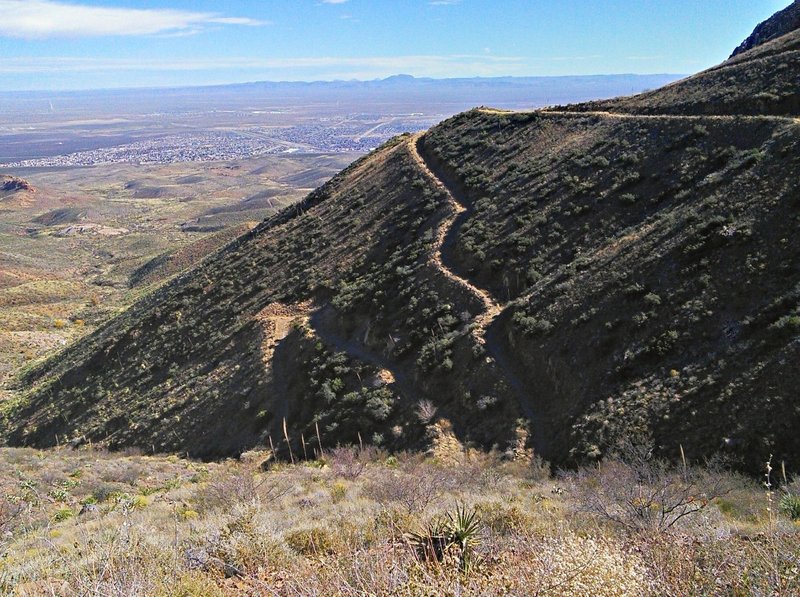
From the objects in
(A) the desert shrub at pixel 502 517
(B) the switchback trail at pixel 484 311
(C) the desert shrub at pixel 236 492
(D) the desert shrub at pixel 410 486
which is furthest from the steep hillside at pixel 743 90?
(C) the desert shrub at pixel 236 492

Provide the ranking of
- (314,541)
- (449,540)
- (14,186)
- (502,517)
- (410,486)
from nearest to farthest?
(449,540) < (314,541) < (502,517) < (410,486) < (14,186)

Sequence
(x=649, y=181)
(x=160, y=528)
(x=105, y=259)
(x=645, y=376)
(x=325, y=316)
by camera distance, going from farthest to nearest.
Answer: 1. (x=105, y=259)
2. (x=325, y=316)
3. (x=649, y=181)
4. (x=645, y=376)
5. (x=160, y=528)

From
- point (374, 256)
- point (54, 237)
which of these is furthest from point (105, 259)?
point (374, 256)

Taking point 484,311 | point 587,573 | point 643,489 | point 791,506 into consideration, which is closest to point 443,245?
point 484,311

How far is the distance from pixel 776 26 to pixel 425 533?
50921 mm

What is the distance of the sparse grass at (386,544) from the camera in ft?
21.0

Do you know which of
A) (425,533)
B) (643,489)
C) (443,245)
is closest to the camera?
(425,533)

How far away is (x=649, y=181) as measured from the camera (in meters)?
25.0

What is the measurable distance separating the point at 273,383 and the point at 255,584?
60.9 feet

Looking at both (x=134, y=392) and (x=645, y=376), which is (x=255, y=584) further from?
(x=134, y=392)

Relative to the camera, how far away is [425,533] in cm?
908

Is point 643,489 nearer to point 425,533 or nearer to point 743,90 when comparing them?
point 425,533

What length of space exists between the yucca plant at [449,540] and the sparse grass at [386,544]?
0.03m

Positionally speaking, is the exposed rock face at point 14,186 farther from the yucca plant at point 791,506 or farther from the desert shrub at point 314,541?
the yucca plant at point 791,506
